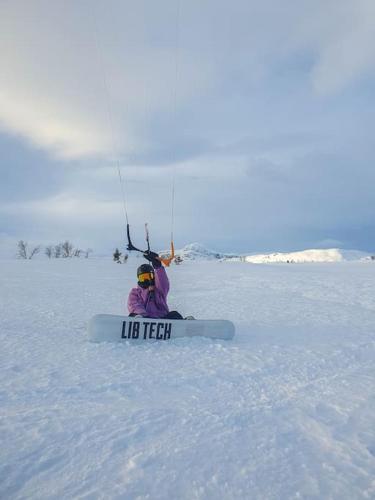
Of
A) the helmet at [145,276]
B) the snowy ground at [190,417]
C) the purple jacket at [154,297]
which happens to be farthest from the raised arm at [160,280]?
the snowy ground at [190,417]

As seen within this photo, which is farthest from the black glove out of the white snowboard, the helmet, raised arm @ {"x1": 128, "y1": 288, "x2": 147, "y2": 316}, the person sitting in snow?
the white snowboard

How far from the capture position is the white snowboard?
6219 mm

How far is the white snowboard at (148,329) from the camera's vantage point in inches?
245

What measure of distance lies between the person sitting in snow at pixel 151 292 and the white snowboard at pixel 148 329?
55 cm

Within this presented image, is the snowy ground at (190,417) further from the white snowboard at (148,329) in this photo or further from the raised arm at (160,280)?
the raised arm at (160,280)

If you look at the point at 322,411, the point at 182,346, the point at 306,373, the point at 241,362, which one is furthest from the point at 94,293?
the point at 322,411

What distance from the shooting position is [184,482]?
2.31m

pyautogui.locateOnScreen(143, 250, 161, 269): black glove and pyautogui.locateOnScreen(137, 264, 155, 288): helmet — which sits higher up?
pyautogui.locateOnScreen(143, 250, 161, 269): black glove

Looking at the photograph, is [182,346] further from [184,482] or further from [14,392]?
[184,482]

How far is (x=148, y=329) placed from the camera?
6.30 meters

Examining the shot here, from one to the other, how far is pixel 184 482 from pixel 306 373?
272 centimetres

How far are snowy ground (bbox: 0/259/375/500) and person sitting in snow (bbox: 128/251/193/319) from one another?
114 centimetres

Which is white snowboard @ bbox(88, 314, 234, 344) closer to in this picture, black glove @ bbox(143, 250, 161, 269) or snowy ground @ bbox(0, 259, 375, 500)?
snowy ground @ bbox(0, 259, 375, 500)

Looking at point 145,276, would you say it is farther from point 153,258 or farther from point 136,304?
point 136,304
